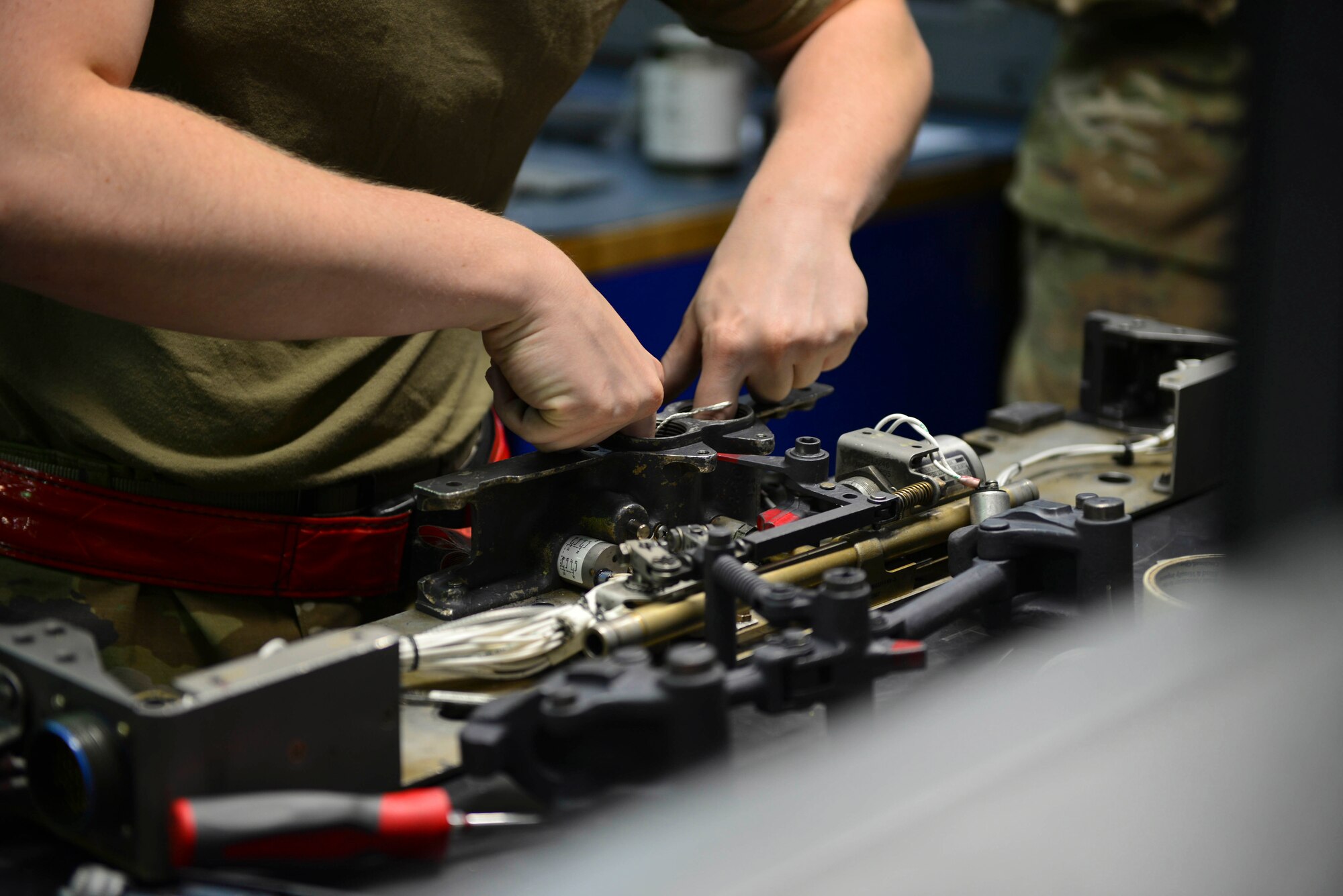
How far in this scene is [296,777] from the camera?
0.74 m

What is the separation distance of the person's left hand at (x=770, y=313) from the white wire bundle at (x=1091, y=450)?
0.21 metres

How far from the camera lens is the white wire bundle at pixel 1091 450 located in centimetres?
135

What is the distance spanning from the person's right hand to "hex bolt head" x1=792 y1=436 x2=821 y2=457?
0.13 m

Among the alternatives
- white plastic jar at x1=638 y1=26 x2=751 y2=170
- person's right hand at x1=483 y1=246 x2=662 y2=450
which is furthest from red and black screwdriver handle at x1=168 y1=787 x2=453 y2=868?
white plastic jar at x1=638 y1=26 x2=751 y2=170

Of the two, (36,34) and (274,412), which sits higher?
(36,34)

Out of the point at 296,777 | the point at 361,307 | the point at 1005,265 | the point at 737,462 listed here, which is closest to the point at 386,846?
the point at 296,777

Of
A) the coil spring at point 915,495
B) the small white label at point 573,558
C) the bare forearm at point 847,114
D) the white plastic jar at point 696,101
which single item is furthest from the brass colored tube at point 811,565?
the white plastic jar at point 696,101

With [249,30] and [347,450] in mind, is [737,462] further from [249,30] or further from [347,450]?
[249,30]

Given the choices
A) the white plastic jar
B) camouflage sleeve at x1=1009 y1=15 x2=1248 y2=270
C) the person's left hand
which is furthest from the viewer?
the white plastic jar

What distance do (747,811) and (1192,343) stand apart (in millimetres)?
1208

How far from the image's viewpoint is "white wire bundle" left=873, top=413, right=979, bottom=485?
1.15 meters

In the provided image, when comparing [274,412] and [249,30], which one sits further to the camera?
[274,412]

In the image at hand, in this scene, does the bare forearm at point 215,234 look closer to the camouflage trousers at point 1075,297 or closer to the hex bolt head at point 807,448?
the hex bolt head at point 807,448

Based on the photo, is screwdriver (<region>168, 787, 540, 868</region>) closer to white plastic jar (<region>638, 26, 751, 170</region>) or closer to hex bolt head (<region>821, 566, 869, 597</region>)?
hex bolt head (<region>821, 566, 869, 597</region>)
